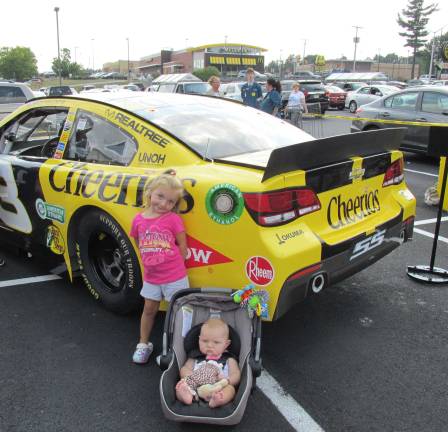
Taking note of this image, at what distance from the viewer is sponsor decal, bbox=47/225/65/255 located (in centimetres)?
371

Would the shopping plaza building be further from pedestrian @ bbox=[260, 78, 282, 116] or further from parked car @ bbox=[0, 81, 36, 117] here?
pedestrian @ bbox=[260, 78, 282, 116]

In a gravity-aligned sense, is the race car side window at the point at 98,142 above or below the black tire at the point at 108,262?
above

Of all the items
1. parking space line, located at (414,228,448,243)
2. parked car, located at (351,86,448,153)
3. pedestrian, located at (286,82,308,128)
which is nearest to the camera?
parking space line, located at (414,228,448,243)

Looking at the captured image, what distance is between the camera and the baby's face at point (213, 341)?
2643mm

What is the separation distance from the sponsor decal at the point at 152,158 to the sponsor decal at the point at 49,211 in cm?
81

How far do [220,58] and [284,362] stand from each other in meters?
78.9

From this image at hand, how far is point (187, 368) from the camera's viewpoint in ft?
8.46

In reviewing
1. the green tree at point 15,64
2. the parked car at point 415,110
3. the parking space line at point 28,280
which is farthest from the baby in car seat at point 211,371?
the green tree at point 15,64

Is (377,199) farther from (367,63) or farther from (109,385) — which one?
(367,63)

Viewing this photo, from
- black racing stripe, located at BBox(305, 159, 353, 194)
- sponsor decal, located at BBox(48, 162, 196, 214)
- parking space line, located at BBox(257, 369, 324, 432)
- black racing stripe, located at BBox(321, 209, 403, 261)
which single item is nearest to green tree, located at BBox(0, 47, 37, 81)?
sponsor decal, located at BBox(48, 162, 196, 214)

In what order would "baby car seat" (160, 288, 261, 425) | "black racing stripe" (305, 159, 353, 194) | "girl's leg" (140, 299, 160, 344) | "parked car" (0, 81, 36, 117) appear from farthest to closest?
"parked car" (0, 81, 36, 117) < "girl's leg" (140, 299, 160, 344) < "black racing stripe" (305, 159, 353, 194) < "baby car seat" (160, 288, 261, 425)

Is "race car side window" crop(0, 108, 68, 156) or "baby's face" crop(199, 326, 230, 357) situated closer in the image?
"baby's face" crop(199, 326, 230, 357)

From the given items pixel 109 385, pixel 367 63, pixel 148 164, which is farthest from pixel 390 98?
pixel 367 63

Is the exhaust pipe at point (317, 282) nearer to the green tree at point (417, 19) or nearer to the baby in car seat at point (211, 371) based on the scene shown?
the baby in car seat at point (211, 371)
